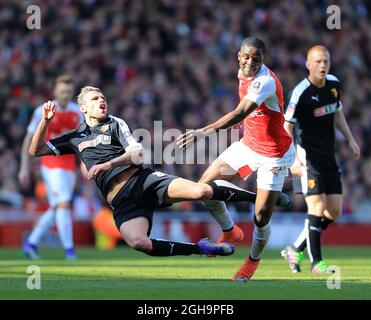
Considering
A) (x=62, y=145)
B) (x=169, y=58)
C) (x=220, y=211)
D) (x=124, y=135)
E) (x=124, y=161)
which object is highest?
(x=169, y=58)

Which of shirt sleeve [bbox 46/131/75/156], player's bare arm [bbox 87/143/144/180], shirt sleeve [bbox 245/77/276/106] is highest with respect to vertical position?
shirt sleeve [bbox 245/77/276/106]

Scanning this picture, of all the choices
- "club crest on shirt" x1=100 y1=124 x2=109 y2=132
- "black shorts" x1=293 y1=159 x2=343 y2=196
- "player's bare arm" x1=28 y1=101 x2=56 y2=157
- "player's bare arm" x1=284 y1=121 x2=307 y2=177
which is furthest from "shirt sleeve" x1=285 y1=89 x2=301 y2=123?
"player's bare arm" x1=28 y1=101 x2=56 y2=157

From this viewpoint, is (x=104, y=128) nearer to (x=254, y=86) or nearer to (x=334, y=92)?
(x=254, y=86)

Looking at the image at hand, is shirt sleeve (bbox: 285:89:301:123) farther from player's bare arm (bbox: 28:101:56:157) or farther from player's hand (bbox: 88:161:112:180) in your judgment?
player's bare arm (bbox: 28:101:56:157)

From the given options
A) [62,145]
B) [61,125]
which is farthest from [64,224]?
[62,145]

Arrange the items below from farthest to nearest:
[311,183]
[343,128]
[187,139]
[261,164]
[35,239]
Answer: [35,239] < [343,128] < [311,183] < [261,164] < [187,139]

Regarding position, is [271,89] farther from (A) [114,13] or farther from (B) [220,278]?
(A) [114,13]

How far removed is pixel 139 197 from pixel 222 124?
4.57 feet

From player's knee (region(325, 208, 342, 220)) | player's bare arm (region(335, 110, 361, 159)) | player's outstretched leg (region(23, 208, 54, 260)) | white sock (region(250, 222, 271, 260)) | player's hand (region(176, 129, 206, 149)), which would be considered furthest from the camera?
player's outstretched leg (region(23, 208, 54, 260))

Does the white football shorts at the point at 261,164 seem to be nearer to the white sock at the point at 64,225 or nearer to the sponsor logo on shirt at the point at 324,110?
the sponsor logo on shirt at the point at 324,110

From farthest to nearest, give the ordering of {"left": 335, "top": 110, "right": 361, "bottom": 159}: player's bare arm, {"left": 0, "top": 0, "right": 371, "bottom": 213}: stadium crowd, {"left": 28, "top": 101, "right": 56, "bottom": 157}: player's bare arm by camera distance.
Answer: {"left": 0, "top": 0, "right": 371, "bottom": 213}: stadium crowd
{"left": 335, "top": 110, "right": 361, "bottom": 159}: player's bare arm
{"left": 28, "top": 101, "right": 56, "bottom": 157}: player's bare arm

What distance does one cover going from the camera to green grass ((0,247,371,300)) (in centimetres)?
814

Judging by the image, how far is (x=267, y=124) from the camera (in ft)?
31.8

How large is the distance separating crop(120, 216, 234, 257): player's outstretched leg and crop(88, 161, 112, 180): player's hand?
67 cm
